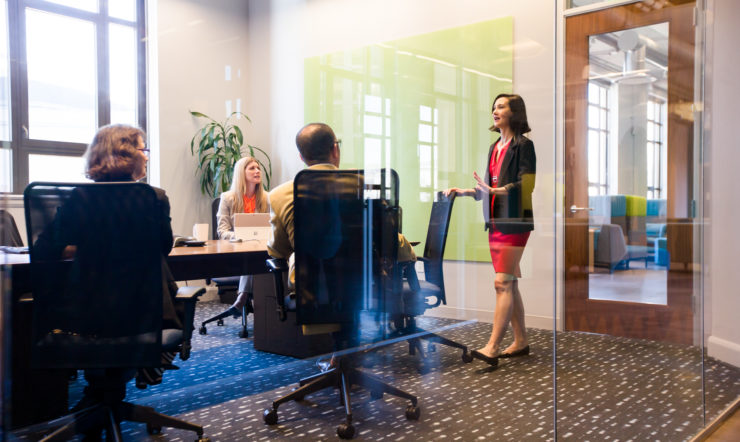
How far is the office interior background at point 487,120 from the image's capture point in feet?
4.94

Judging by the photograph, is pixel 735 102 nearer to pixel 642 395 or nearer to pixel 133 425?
pixel 642 395

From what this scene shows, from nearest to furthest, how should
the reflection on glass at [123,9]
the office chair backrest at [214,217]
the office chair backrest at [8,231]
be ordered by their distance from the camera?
the office chair backrest at [8,231] < the reflection on glass at [123,9] < the office chair backrest at [214,217]

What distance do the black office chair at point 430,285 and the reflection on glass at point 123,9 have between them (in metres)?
1.62

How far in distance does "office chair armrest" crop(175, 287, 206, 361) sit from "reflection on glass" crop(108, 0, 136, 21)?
1167 mm

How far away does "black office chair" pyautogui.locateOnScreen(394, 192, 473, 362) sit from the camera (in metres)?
1.48

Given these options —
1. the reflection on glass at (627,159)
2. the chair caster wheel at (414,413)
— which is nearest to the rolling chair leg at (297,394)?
the chair caster wheel at (414,413)

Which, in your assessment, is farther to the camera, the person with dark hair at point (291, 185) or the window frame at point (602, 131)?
the window frame at point (602, 131)

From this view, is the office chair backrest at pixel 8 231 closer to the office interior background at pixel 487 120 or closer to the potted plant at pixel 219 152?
the office interior background at pixel 487 120

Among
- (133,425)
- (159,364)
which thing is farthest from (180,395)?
(159,364)

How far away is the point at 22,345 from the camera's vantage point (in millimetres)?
1652

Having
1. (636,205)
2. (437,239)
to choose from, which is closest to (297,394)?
(437,239)

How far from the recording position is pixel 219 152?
2.68m

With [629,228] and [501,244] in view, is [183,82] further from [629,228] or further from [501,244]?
[629,228]

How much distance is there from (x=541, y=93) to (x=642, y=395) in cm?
121
